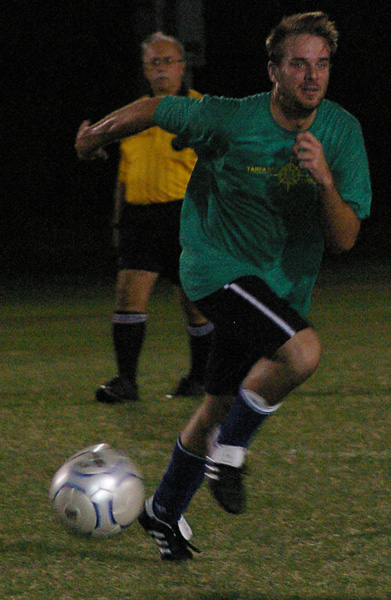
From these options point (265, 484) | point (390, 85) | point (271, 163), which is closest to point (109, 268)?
point (265, 484)

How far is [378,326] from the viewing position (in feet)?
33.0

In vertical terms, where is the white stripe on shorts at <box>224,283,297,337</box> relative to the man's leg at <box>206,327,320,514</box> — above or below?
above

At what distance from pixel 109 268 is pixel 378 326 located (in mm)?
7485

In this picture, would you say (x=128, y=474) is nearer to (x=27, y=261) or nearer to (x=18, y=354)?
(x=18, y=354)

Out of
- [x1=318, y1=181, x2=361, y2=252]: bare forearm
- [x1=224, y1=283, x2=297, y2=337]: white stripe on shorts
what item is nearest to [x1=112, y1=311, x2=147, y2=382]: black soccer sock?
[x1=224, y1=283, x2=297, y2=337]: white stripe on shorts

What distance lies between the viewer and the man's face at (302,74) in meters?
3.46

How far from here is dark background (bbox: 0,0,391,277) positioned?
2862 centimetres

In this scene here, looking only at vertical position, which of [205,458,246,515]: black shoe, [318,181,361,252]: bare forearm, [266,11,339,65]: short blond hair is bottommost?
[205,458,246,515]: black shoe

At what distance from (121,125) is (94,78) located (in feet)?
91.0

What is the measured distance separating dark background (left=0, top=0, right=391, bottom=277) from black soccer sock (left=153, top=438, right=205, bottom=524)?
A: 2373cm

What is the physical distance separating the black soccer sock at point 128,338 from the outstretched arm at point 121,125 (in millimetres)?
2913

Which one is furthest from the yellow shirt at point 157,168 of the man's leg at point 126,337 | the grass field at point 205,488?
the grass field at point 205,488

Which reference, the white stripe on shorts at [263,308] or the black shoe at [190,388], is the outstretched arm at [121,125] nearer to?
the white stripe on shorts at [263,308]

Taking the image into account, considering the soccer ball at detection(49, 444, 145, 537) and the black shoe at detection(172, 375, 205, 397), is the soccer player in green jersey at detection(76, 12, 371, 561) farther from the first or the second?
the black shoe at detection(172, 375, 205, 397)
